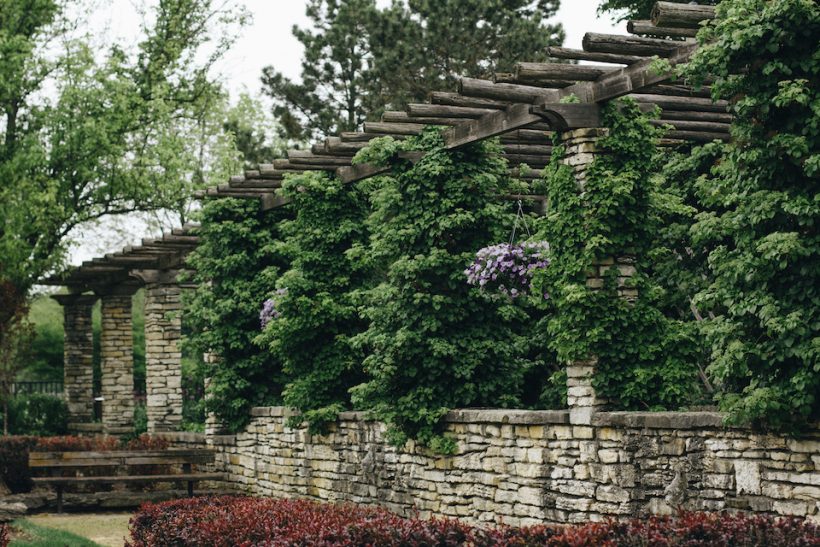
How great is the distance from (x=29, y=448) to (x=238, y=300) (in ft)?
15.1

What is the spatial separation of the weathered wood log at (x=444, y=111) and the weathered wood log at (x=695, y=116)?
5.81 ft

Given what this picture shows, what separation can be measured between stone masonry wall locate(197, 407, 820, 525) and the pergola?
513 mm

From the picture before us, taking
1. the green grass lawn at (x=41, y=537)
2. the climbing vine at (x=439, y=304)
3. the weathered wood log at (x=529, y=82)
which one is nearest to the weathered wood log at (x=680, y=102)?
the weathered wood log at (x=529, y=82)

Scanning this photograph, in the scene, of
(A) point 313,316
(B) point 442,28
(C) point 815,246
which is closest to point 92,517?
(A) point 313,316

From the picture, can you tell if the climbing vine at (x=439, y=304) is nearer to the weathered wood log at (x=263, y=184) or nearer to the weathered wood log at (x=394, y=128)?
the weathered wood log at (x=394, y=128)

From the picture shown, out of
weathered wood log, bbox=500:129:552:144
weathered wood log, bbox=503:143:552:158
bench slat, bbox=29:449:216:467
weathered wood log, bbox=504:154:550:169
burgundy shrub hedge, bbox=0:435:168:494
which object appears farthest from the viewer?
burgundy shrub hedge, bbox=0:435:168:494

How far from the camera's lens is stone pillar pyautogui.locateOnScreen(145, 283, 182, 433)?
20547 millimetres

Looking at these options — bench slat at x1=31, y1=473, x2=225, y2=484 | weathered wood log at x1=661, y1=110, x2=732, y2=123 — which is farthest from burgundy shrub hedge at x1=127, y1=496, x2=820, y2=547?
bench slat at x1=31, y1=473, x2=225, y2=484

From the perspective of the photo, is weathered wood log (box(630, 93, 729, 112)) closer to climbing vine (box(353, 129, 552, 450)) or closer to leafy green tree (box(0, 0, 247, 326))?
climbing vine (box(353, 129, 552, 450))

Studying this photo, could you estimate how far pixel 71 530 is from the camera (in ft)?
46.3

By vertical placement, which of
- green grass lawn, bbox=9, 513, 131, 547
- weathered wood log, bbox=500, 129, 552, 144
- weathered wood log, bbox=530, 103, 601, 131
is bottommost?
green grass lawn, bbox=9, 513, 131, 547

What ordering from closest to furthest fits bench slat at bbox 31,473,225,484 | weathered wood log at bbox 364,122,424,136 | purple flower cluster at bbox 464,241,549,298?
purple flower cluster at bbox 464,241,549,298 → weathered wood log at bbox 364,122,424,136 → bench slat at bbox 31,473,225,484

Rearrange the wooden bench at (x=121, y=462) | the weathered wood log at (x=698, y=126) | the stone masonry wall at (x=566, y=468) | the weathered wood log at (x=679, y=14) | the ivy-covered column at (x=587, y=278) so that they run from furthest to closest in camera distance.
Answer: the wooden bench at (x=121, y=462) → the weathered wood log at (x=698, y=126) → the ivy-covered column at (x=587, y=278) → the weathered wood log at (x=679, y=14) → the stone masonry wall at (x=566, y=468)

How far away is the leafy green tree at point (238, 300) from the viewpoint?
55.8ft
